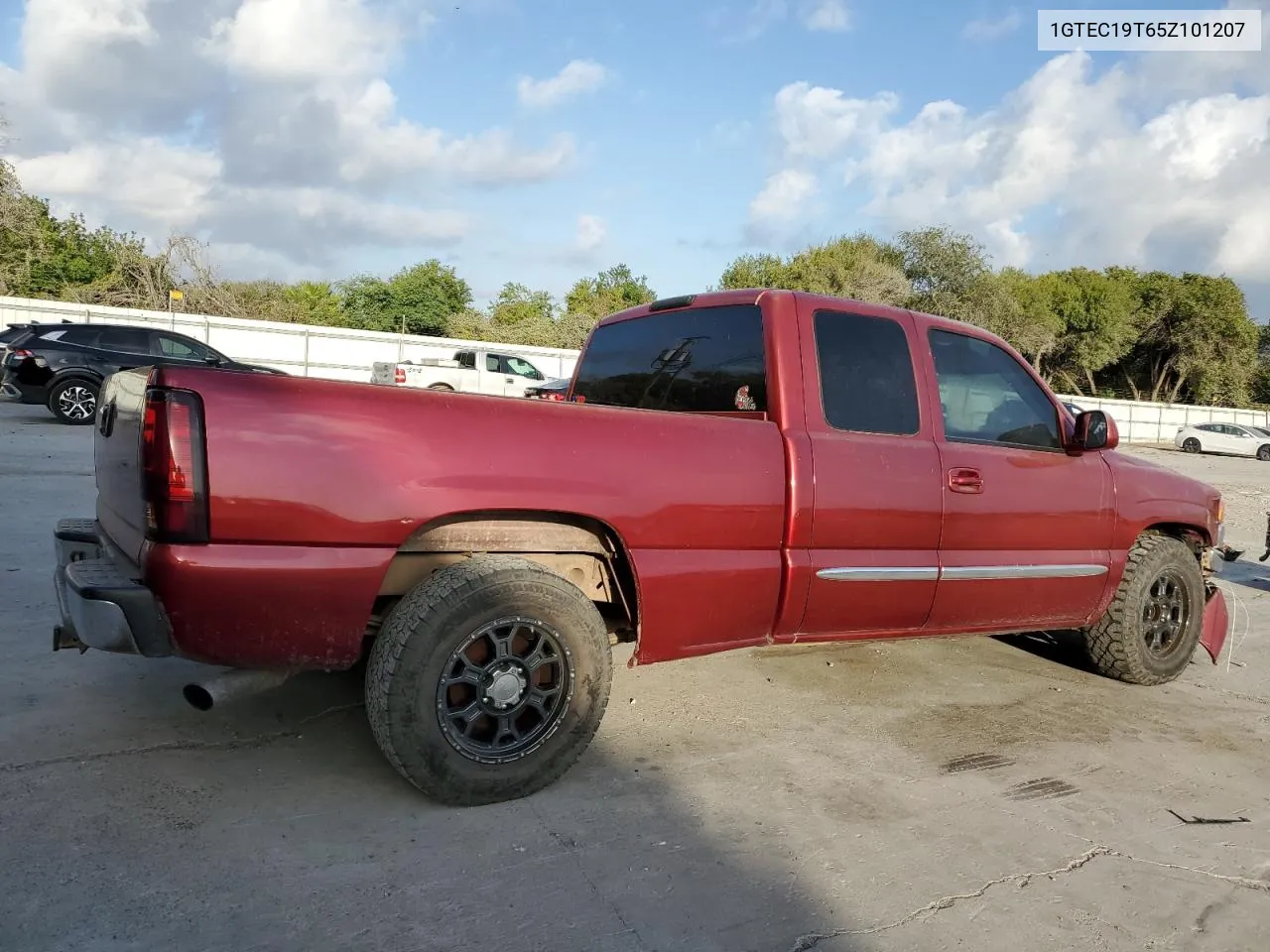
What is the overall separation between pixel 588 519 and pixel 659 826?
1.06 metres

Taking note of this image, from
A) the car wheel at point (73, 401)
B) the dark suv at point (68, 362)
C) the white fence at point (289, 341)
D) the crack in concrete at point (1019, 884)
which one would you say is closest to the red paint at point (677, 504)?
the crack in concrete at point (1019, 884)

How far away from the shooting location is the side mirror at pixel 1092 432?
14.5ft

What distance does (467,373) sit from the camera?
22.3 metres

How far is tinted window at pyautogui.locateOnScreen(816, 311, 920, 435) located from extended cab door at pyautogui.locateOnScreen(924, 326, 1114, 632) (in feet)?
0.61

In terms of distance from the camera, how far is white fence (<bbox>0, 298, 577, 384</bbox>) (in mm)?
24469

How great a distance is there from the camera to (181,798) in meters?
2.94

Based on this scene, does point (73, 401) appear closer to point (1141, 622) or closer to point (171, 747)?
point (171, 747)

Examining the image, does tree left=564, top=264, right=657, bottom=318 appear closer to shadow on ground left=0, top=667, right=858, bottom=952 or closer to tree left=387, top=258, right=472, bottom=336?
tree left=387, top=258, right=472, bottom=336

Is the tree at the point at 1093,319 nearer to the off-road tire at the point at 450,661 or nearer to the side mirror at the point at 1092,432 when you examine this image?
the side mirror at the point at 1092,432

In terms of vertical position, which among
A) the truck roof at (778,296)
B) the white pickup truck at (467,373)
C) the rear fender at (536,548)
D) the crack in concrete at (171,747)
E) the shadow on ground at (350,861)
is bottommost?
the shadow on ground at (350,861)

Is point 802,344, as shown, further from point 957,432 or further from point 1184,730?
point 1184,730

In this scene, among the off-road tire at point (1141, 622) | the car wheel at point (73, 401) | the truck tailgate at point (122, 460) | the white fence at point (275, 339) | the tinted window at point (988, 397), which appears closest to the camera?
the truck tailgate at point (122, 460)

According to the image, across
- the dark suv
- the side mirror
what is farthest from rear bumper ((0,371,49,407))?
the side mirror

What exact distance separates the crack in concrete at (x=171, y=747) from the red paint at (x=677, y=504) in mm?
793
